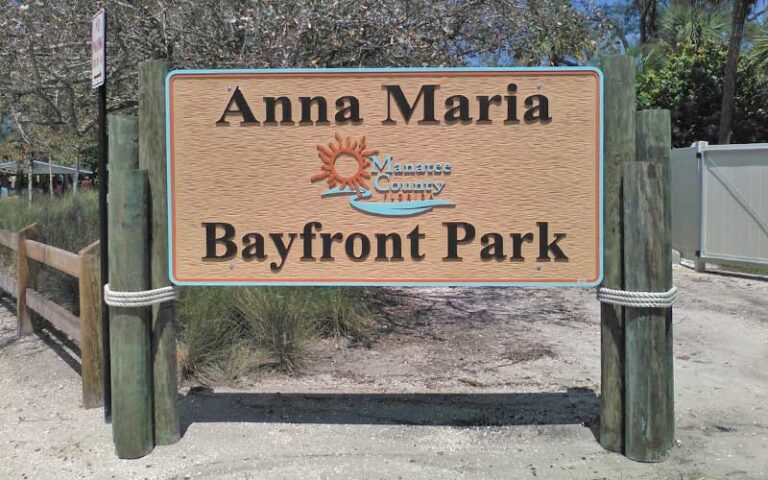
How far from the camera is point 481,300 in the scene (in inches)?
356

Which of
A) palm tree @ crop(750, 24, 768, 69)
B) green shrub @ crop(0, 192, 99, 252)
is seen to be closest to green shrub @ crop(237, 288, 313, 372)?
green shrub @ crop(0, 192, 99, 252)

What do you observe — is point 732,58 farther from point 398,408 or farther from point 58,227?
point 398,408

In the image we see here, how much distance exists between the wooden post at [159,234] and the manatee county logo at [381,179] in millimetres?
898

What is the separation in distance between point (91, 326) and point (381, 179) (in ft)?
7.80

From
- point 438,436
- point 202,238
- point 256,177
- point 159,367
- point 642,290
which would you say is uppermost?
point 256,177

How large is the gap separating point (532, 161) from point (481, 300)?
4986mm

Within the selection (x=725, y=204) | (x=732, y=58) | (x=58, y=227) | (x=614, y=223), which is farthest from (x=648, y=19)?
(x=614, y=223)

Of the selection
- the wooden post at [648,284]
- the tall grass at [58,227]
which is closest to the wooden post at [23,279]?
the tall grass at [58,227]

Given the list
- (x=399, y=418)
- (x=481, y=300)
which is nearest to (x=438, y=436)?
(x=399, y=418)

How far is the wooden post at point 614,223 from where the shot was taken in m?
4.11

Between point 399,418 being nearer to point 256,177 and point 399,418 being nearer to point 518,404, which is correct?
point 518,404

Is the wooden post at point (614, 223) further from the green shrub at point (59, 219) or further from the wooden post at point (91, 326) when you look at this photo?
the green shrub at point (59, 219)

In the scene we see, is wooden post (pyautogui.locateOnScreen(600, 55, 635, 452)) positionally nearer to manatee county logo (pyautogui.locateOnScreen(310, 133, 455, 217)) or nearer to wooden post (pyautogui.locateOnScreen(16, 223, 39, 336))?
manatee county logo (pyautogui.locateOnScreen(310, 133, 455, 217))

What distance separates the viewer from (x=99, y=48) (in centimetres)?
450
